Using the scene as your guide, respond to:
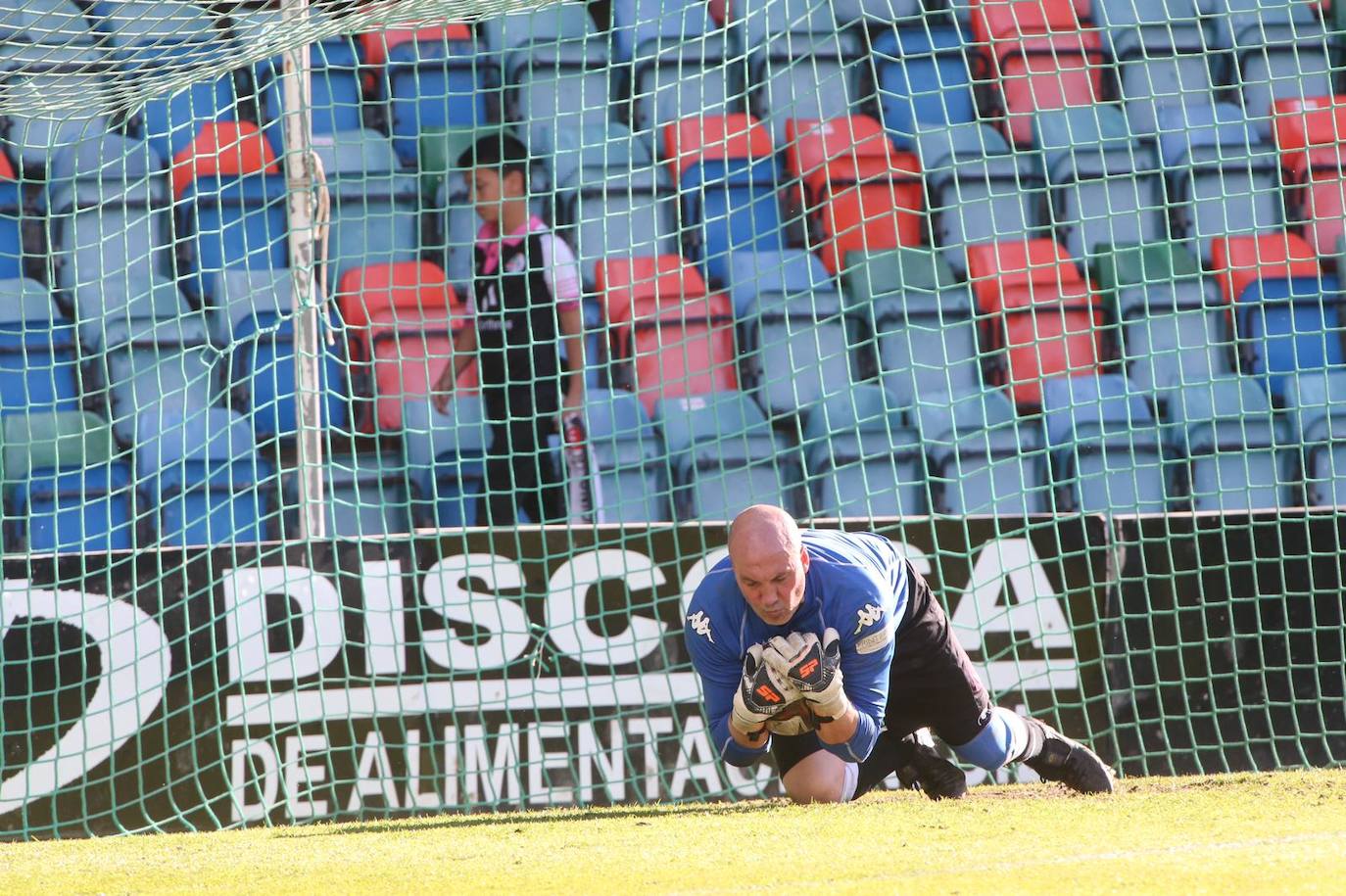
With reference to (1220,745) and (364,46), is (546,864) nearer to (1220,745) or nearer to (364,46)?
(1220,745)

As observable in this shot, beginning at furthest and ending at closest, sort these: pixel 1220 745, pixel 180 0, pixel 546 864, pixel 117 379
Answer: pixel 117 379 → pixel 1220 745 → pixel 180 0 → pixel 546 864

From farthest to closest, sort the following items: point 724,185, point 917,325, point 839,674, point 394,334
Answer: point 724,185, point 917,325, point 394,334, point 839,674

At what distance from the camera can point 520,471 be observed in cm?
597

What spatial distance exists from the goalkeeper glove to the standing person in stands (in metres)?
Result: 2.25

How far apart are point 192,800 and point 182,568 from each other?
2.40 feet

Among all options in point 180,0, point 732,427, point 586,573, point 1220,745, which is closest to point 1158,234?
point 732,427

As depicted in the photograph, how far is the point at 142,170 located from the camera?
682 centimetres

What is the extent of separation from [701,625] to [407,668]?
1480 mm

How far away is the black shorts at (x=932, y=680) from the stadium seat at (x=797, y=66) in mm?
3552

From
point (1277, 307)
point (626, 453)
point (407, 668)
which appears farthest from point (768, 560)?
point (1277, 307)

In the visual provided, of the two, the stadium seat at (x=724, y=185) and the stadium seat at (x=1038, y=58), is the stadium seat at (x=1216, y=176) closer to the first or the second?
the stadium seat at (x=1038, y=58)

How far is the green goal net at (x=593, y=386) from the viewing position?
4699 millimetres

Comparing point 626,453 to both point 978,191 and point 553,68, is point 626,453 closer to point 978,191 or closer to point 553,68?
point 553,68

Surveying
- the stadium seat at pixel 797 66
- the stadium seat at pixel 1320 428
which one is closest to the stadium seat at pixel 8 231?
the stadium seat at pixel 797 66
